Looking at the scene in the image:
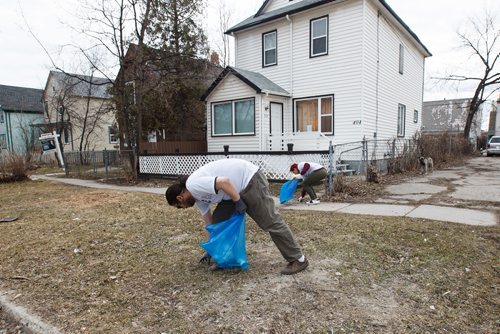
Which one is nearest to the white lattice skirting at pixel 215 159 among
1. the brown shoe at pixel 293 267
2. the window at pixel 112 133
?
the brown shoe at pixel 293 267

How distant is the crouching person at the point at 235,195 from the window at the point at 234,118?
9.95 metres

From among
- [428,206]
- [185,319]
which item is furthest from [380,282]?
[428,206]

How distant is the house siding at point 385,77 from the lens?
1191 cm

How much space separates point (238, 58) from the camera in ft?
49.9

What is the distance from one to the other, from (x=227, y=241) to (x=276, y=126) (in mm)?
10458

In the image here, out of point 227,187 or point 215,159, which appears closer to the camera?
point 227,187

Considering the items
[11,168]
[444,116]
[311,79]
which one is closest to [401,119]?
[311,79]

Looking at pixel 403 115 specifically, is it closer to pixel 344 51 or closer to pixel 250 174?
pixel 344 51

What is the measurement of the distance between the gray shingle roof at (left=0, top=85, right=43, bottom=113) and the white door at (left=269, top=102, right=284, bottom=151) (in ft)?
93.5

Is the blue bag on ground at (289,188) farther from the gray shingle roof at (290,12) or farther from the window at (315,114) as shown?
the gray shingle roof at (290,12)

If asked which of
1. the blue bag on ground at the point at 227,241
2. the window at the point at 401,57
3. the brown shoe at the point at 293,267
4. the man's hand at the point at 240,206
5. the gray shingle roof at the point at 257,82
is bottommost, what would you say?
the brown shoe at the point at 293,267

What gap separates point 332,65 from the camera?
40.2 feet

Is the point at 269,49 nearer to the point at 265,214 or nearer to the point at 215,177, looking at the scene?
the point at 265,214

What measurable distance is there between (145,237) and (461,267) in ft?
13.2
